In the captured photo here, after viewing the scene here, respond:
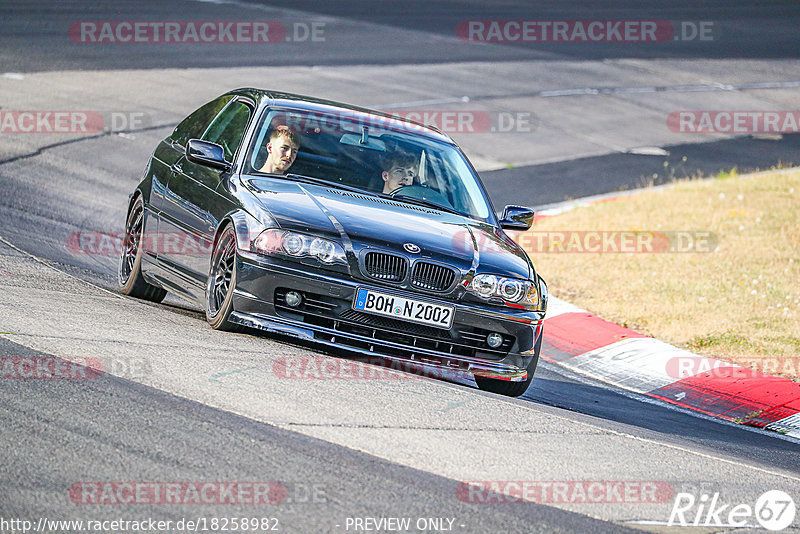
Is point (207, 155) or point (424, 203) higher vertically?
point (207, 155)

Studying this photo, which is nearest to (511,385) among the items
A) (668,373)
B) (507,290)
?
(507,290)

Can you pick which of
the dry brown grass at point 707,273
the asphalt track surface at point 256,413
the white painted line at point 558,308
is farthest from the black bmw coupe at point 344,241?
the dry brown grass at point 707,273

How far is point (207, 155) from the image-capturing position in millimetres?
8195

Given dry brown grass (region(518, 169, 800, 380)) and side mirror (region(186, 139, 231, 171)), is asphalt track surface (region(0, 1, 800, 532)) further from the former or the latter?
dry brown grass (region(518, 169, 800, 380))

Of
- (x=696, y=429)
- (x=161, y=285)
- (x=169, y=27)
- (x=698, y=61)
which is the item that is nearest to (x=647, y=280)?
(x=696, y=429)

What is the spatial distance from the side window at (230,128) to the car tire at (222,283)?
3.18 feet

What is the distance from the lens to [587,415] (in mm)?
7871

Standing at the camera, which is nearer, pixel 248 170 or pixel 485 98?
pixel 248 170

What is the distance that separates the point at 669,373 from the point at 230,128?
407 cm

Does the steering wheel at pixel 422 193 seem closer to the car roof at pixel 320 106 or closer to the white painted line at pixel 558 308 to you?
the car roof at pixel 320 106

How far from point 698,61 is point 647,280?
18434 millimetres

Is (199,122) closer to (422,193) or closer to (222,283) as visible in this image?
(422,193)

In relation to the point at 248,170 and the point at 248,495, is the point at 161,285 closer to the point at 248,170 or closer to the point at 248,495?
the point at 248,170

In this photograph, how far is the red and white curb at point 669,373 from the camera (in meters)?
9.16
